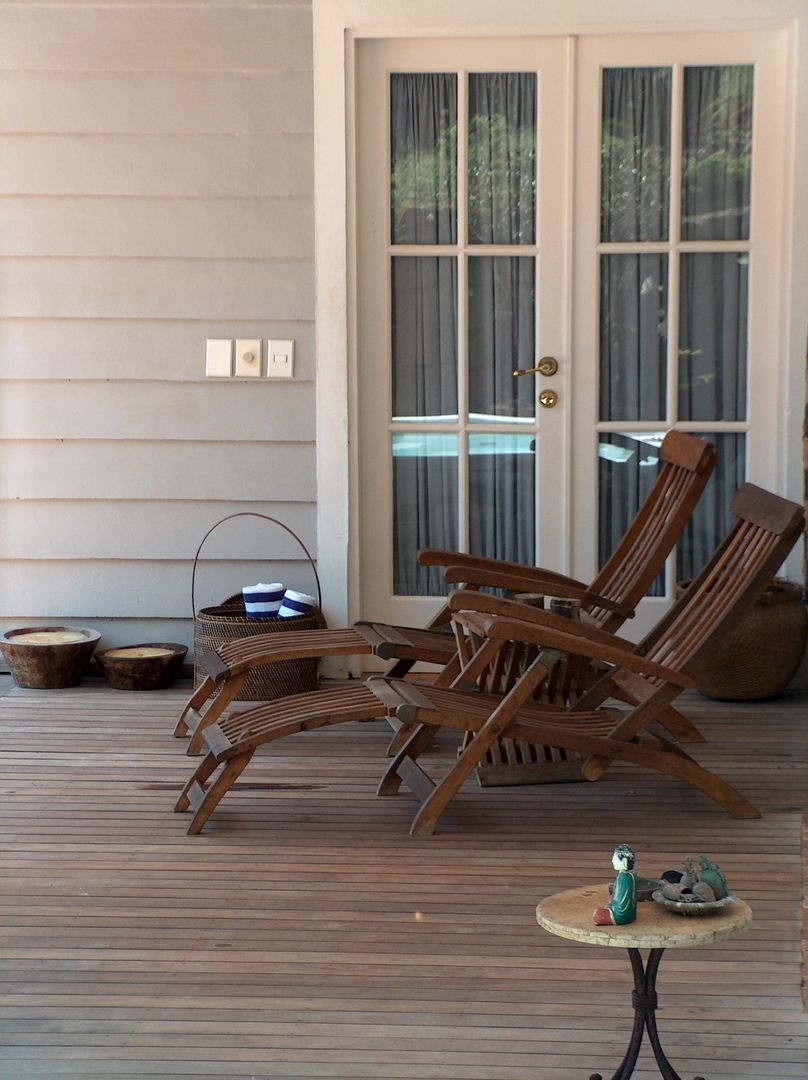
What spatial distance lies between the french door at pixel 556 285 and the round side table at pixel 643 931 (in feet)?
10.9

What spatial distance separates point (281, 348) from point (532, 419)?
3.49 feet

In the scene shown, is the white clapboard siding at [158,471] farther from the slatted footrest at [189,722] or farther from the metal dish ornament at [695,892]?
the metal dish ornament at [695,892]

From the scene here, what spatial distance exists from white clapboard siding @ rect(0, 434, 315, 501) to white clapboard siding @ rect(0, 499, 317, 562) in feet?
0.12

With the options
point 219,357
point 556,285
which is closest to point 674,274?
point 556,285

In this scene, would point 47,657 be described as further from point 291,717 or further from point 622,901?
point 622,901

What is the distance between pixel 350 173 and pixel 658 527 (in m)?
1.91

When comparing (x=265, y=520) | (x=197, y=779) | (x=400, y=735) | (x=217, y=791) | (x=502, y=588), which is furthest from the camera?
(x=265, y=520)

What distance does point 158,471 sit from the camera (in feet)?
17.9

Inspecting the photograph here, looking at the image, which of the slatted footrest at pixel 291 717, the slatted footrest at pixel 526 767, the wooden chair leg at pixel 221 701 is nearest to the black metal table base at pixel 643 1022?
the slatted footrest at pixel 291 717

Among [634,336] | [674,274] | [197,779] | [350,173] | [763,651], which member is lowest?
[197,779]

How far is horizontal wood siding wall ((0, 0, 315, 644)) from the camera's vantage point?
5.24 m

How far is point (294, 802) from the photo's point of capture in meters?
3.91

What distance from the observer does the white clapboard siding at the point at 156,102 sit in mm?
5234

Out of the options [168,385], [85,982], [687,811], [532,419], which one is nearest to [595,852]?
[687,811]
